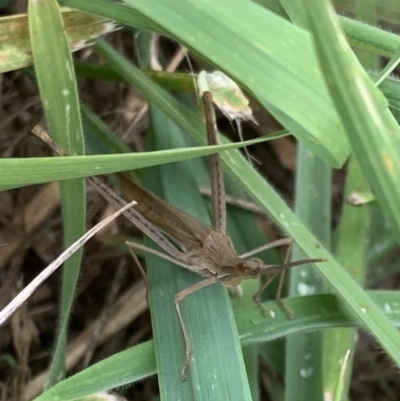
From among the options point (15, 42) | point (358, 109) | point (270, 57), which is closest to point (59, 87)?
point (15, 42)

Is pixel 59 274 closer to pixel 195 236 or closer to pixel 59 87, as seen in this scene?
pixel 195 236

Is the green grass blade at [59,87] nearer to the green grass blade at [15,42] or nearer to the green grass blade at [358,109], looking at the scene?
the green grass blade at [15,42]

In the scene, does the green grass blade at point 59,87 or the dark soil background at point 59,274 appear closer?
the green grass blade at point 59,87

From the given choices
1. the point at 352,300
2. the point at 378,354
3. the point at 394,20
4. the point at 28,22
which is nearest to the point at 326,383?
the point at 352,300

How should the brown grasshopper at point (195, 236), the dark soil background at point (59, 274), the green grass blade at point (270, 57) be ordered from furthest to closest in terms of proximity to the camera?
the dark soil background at point (59, 274), the brown grasshopper at point (195, 236), the green grass blade at point (270, 57)

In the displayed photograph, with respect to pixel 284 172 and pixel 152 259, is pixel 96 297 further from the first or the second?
pixel 284 172

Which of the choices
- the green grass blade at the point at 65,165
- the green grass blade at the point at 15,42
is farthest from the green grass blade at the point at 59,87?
the green grass blade at the point at 65,165

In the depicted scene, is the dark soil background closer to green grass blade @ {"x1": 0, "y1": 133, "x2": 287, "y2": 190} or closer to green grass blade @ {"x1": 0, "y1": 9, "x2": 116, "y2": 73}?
green grass blade @ {"x1": 0, "y1": 9, "x2": 116, "y2": 73}

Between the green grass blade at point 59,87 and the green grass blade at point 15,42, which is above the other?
the green grass blade at point 15,42
